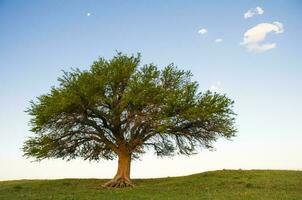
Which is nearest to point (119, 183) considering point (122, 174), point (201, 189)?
point (122, 174)

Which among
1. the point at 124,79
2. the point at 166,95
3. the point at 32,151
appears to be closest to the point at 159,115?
the point at 166,95

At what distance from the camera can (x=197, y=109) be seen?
159ft

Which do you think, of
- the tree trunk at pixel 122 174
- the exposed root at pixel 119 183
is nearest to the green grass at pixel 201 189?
the exposed root at pixel 119 183

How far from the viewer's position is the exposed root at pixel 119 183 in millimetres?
49403

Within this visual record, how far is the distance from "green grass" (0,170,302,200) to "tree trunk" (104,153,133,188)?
1.74 meters

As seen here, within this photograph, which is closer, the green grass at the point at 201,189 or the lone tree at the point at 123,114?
the green grass at the point at 201,189

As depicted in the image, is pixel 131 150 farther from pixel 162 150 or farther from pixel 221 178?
pixel 221 178

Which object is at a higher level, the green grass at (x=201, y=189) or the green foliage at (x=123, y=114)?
the green foliage at (x=123, y=114)

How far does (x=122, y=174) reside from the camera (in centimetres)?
5094

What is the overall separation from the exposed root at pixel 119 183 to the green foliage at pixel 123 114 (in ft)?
11.0

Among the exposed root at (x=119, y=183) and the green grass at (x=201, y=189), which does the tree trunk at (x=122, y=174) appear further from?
the green grass at (x=201, y=189)

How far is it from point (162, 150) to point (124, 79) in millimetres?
9848

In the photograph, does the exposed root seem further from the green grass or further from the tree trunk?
the green grass

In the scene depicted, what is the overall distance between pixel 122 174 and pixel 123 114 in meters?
6.50
